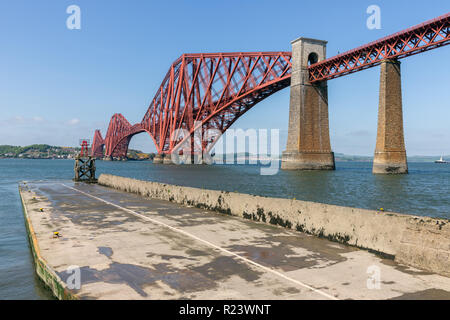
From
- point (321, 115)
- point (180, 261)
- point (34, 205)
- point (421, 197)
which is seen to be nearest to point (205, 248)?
point (180, 261)

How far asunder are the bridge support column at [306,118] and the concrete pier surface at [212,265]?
5687cm

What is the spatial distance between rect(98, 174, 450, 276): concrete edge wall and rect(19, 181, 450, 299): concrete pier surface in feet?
0.95

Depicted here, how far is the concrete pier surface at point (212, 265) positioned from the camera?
21.2 ft

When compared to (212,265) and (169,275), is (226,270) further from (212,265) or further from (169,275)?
(169,275)

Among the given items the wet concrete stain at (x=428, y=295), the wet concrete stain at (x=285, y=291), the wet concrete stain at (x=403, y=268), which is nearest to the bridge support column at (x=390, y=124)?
the wet concrete stain at (x=403, y=268)

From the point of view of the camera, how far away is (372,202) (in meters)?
29.6

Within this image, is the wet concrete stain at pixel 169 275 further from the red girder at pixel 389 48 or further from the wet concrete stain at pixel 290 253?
the red girder at pixel 389 48

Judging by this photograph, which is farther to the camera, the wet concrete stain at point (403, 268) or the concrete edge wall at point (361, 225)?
the concrete edge wall at point (361, 225)

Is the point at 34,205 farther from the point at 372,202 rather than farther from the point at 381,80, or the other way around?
the point at 381,80

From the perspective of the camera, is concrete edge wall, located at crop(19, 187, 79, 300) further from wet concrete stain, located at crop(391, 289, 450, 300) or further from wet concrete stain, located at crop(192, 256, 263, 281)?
wet concrete stain, located at crop(391, 289, 450, 300)

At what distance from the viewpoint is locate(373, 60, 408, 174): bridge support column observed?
53.9 metres

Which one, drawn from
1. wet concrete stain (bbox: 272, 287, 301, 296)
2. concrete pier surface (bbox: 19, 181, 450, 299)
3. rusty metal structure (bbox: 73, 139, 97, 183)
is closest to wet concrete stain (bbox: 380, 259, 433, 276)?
concrete pier surface (bbox: 19, 181, 450, 299)

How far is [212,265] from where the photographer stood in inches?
318

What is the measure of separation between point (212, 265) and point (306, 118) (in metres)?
63.7
